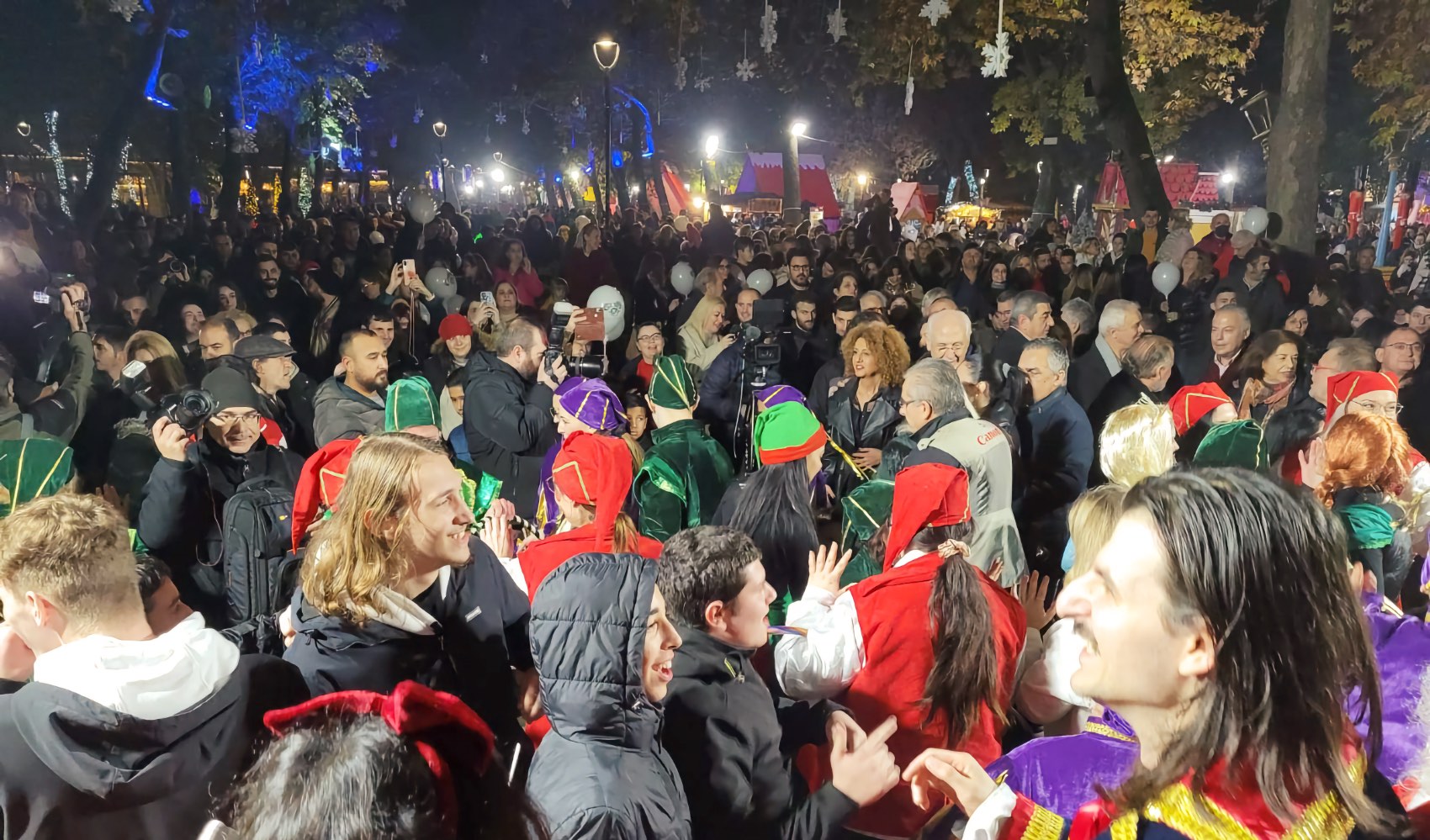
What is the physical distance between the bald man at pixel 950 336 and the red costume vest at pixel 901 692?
10.4 ft

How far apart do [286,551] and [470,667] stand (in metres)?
1.20

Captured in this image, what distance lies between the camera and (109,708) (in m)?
1.89

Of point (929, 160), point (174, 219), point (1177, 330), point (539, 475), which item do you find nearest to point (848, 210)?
point (929, 160)

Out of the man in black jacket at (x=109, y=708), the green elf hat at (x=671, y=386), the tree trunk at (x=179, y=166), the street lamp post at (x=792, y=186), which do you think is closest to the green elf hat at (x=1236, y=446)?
the green elf hat at (x=671, y=386)

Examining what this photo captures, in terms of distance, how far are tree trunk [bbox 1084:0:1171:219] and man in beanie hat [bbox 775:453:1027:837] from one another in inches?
556

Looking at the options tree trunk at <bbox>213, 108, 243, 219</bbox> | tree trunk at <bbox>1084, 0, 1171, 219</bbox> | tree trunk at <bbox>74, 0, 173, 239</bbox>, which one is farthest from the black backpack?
tree trunk at <bbox>213, 108, 243, 219</bbox>

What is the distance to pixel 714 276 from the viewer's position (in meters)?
8.16

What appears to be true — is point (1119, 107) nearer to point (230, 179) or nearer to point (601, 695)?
point (601, 695)

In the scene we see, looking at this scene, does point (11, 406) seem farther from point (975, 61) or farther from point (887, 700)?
point (975, 61)

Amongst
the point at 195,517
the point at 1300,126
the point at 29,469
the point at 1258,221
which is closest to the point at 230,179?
the point at 29,469

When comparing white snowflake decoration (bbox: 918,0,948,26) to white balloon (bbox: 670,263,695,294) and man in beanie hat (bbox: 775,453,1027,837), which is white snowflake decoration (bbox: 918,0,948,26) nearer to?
white balloon (bbox: 670,263,695,294)

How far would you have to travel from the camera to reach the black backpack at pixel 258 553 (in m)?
3.55

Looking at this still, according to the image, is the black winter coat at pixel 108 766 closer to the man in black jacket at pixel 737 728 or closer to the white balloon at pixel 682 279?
the man in black jacket at pixel 737 728

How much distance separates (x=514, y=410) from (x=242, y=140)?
24968 millimetres
